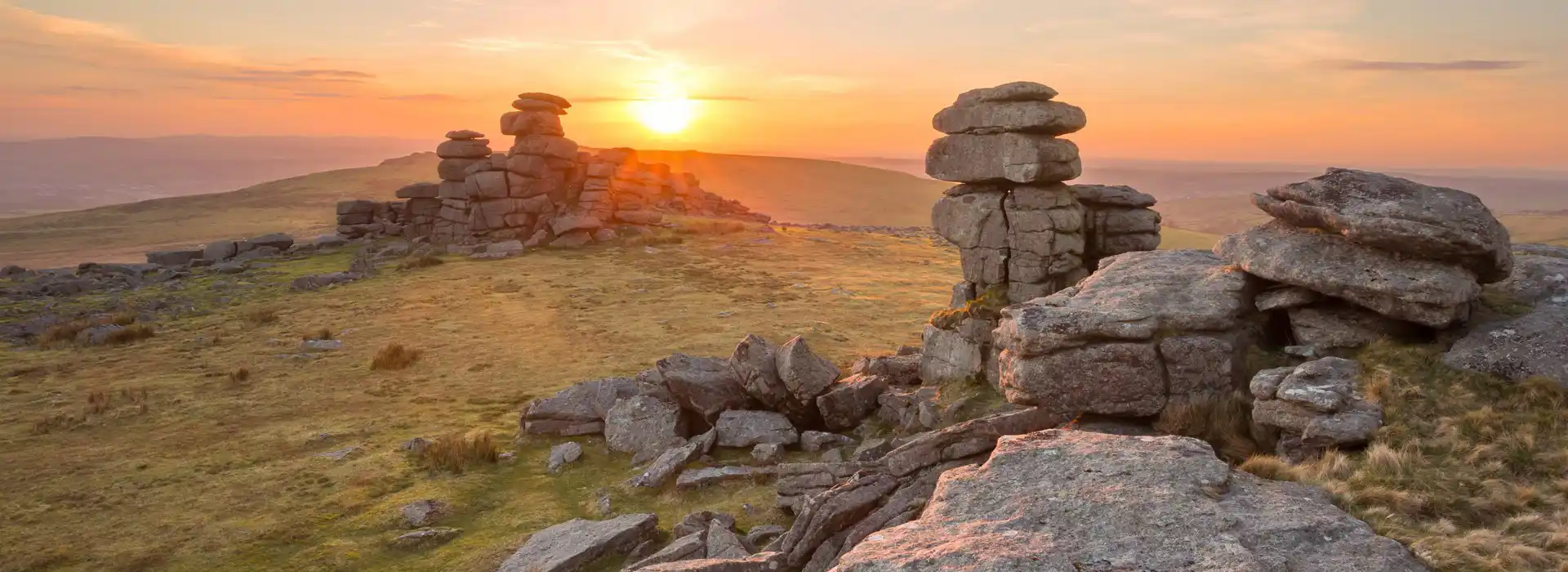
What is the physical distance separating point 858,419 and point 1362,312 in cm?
884

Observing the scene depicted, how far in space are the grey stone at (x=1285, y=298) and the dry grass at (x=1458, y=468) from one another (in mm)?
1336

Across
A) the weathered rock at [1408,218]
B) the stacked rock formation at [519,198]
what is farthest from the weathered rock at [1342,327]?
the stacked rock formation at [519,198]

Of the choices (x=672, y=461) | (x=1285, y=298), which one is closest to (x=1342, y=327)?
(x=1285, y=298)

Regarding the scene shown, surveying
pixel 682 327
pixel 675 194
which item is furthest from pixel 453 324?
pixel 675 194

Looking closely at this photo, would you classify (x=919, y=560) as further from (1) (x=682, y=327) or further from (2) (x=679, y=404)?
(1) (x=682, y=327)

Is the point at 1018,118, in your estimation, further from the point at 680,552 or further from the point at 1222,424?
the point at 680,552

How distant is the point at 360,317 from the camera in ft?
99.2

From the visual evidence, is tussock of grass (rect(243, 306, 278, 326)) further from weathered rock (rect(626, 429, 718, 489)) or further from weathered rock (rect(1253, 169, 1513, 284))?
weathered rock (rect(1253, 169, 1513, 284))

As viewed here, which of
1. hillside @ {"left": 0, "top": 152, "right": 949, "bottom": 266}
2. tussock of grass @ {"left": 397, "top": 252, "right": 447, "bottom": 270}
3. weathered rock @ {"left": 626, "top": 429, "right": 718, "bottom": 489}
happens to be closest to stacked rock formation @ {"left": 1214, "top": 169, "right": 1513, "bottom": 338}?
weathered rock @ {"left": 626, "top": 429, "right": 718, "bottom": 489}

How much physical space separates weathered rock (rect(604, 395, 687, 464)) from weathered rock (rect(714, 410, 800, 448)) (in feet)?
2.81

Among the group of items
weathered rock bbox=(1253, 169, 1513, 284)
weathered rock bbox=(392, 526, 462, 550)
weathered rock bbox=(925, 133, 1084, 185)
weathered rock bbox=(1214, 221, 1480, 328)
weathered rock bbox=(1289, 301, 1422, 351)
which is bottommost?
weathered rock bbox=(392, 526, 462, 550)

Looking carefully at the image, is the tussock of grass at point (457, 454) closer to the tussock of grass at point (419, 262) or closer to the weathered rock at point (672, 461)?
the weathered rock at point (672, 461)

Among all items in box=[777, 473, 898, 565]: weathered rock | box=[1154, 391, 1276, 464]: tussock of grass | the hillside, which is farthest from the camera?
the hillside

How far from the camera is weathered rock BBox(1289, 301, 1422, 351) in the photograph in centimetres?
1198
